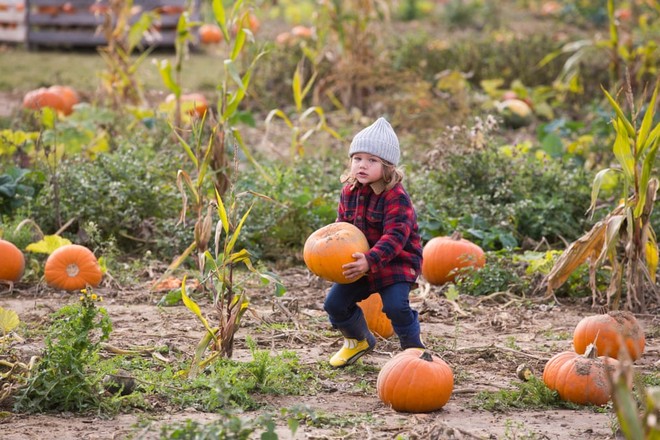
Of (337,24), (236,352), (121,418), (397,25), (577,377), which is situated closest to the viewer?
(121,418)

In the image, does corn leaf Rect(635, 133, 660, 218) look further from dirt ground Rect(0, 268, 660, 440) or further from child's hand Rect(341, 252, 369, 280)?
child's hand Rect(341, 252, 369, 280)

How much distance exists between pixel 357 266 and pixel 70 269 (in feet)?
6.97

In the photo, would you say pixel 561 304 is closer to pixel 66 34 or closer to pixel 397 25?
pixel 66 34

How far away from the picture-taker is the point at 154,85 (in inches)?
477

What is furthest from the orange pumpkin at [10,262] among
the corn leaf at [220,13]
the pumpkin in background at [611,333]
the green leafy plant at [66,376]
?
the pumpkin in background at [611,333]

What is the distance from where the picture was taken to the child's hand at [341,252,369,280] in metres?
4.33

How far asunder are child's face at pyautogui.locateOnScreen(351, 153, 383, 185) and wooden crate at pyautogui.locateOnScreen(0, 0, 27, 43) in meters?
11.1

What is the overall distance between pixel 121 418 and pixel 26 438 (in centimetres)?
38

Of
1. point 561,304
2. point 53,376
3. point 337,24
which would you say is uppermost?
point 337,24

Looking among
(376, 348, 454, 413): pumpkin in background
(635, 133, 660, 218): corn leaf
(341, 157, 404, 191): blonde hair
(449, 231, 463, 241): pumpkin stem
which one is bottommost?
(449, 231, 463, 241): pumpkin stem

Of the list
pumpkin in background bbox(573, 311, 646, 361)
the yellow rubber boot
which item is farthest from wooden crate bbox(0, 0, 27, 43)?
pumpkin in background bbox(573, 311, 646, 361)

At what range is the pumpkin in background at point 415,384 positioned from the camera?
12.9ft

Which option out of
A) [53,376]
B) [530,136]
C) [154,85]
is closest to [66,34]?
[154,85]

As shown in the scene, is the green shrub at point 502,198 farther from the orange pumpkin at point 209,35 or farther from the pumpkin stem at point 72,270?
the orange pumpkin at point 209,35
